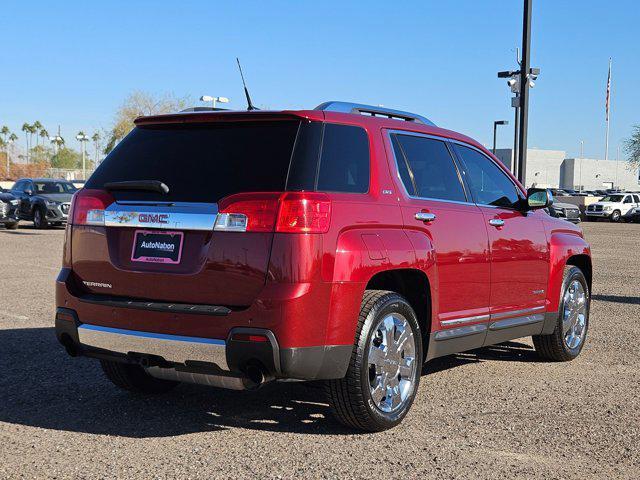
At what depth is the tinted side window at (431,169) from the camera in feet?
18.3

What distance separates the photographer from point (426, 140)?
19.2 feet

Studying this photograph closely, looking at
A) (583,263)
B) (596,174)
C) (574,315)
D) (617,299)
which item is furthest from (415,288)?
(596,174)

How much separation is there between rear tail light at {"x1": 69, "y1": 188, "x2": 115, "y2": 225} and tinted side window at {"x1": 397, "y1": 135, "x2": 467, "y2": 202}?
1.88 m

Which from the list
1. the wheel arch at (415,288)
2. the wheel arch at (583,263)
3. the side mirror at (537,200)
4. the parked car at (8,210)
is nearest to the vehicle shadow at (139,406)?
the wheel arch at (415,288)

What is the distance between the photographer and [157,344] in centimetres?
462

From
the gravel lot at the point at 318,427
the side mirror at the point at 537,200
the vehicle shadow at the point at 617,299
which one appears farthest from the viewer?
the vehicle shadow at the point at 617,299

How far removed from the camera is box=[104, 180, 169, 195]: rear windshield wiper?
479 cm

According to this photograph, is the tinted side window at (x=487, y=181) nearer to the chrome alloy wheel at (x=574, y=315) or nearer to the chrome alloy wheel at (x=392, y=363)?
the chrome alloy wheel at (x=574, y=315)

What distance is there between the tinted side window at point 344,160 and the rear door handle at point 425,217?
0.51 meters

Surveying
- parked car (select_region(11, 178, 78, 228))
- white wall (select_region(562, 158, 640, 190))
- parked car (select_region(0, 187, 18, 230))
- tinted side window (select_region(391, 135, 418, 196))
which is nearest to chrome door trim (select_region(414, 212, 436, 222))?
tinted side window (select_region(391, 135, 418, 196))

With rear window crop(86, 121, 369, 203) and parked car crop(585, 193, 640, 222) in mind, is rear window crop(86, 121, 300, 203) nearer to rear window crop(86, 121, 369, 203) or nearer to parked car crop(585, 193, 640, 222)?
rear window crop(86, 121, 369, 203)

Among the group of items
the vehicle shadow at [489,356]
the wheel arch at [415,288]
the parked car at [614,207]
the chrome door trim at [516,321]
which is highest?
the parked car at [614,207]

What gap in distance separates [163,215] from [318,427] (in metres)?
1.60

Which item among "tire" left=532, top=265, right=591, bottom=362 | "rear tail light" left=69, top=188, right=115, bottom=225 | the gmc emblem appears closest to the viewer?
the gmc emblem
